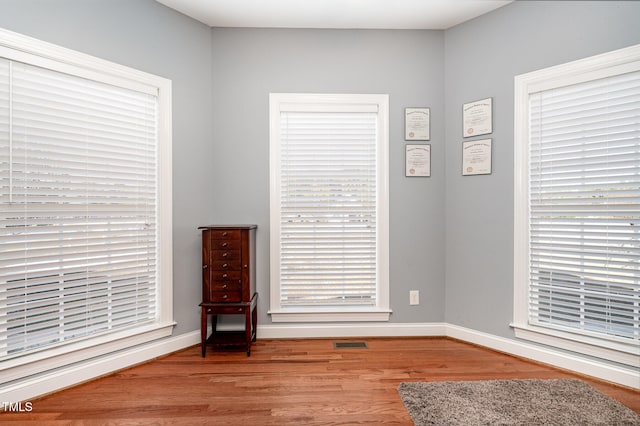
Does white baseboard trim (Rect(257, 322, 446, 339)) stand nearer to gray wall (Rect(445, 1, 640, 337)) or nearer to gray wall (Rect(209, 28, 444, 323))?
gray wall (Rect(209, 28, 444, 323))

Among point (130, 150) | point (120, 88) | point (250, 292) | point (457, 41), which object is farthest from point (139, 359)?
point (457, 41)

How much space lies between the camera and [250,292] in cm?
273

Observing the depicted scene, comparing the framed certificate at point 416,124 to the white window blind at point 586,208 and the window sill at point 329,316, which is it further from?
the window sill at point 329,316

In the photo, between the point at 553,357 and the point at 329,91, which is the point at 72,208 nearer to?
the point at 329,91

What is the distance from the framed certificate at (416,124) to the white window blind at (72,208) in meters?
2.12

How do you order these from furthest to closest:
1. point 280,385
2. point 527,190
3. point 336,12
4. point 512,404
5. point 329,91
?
point 329,91 → point 336,12 → point 527,190 → point 280,385 → point 512,404

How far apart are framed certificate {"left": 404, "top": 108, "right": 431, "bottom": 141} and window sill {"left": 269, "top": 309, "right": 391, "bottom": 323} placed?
1.59 meters

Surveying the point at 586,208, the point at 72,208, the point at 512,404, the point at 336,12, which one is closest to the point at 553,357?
the point at 512,404

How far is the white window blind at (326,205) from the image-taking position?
308cm

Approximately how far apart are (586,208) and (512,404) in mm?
1424

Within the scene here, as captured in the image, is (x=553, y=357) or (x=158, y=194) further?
(x=158, y=194)

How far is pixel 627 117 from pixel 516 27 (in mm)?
1054

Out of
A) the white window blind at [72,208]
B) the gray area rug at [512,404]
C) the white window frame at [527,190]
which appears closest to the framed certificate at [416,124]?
the white window frame at [527,190]

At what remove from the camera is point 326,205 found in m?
3.08
